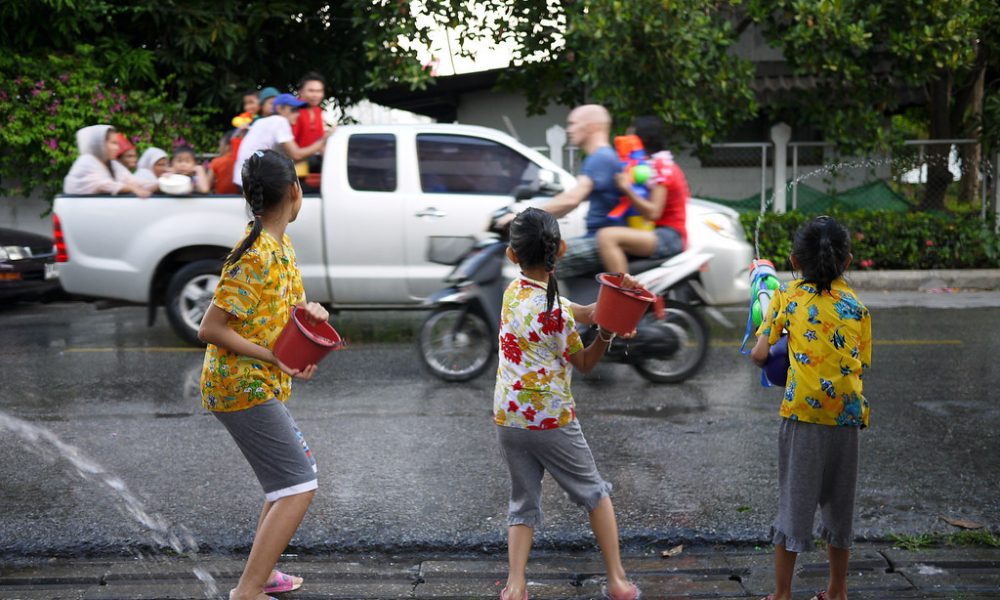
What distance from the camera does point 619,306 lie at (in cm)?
377

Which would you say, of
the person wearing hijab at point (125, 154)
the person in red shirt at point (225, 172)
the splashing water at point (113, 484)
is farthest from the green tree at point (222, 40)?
the splashing water at point (113, 484)

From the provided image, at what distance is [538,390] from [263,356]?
93cm

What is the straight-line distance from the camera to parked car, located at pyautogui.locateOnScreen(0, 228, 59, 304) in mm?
11758

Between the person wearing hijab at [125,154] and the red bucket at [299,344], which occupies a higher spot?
the person wearing hijab at [125,154]

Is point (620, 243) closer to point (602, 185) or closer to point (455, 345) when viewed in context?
point (602, 185)

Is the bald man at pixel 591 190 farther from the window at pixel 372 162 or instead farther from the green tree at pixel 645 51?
the green tree at pixel 645 51

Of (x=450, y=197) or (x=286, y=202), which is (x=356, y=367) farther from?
(x=286, y=202)

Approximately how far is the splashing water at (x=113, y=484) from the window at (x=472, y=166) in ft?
13.0

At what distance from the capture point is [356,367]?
8555 millimetres

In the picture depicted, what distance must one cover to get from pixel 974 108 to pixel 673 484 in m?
12.6

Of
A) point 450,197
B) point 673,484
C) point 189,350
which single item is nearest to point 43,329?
point 189,350

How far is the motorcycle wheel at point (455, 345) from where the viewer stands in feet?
26.1

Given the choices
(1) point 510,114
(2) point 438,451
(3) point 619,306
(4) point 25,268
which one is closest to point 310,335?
(3) point 619,306

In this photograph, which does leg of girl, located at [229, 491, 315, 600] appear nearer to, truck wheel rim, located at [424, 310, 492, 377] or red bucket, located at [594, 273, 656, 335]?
red bucket, located at [594, 273, 656, 335]
